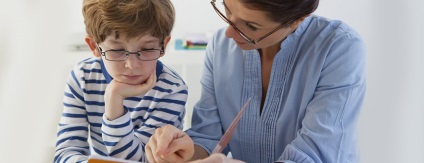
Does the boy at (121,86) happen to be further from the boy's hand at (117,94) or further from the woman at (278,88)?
the woman at (278,88)

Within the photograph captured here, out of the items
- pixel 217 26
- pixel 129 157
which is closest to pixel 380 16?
pixel 217 26

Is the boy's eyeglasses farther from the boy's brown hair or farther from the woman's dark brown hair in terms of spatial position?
the woman's dark brown hair

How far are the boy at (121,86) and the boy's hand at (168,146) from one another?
12cm

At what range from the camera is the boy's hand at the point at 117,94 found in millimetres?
1393

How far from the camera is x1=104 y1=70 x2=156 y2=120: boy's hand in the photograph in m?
1.39

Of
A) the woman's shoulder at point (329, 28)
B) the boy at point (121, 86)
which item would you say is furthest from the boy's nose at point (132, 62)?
the woman's shoulder at point (329, 28)

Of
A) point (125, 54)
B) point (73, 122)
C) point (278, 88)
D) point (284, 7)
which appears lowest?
point (73, 122)

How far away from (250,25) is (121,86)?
0.36m

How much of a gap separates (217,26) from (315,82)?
3.12 ft

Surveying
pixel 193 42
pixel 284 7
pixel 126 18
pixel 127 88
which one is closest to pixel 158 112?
pixel 127 88

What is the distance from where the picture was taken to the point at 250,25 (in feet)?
4.67

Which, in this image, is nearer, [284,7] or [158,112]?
[284,7]

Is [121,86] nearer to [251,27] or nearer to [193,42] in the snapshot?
[251,27]

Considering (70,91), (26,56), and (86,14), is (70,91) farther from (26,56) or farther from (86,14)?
(26,56)
